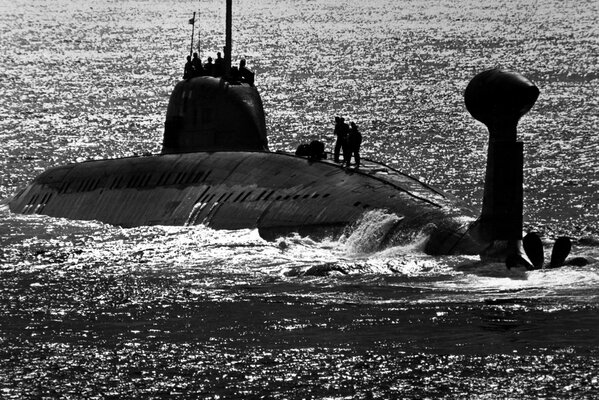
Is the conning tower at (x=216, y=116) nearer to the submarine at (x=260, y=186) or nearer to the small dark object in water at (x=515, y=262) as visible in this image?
the submarine at (x=260, y=186)

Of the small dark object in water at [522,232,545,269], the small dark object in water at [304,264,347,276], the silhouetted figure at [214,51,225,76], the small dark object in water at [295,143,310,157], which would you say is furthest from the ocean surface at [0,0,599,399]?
the silhouetted figure at [214,51,225,76]

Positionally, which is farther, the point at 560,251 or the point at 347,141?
the point at 347,141

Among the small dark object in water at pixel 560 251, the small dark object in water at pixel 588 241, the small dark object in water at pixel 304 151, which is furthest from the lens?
the small dark object in water at pixel 304 151

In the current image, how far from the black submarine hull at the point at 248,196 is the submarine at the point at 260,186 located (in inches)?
1.8

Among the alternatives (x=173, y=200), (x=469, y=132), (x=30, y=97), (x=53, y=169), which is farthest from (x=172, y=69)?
(x=173, y=200)

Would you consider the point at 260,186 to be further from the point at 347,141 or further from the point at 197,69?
the point at 197,69

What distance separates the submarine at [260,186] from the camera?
1512 inches

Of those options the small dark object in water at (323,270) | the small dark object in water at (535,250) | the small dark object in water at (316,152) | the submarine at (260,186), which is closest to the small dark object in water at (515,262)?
the submarine at (260,186)

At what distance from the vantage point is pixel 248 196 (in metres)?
47.2

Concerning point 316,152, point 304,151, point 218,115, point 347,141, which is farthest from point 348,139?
point 218,115

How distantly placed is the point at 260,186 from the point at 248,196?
0.50m

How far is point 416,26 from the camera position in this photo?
7761 inches

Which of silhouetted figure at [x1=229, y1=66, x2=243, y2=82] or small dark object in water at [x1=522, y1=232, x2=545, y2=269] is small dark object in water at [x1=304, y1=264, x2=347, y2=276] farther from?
silhouetted figure at [x1=229, y1=66, x2=243, y2=82]

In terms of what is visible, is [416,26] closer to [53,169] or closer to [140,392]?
[53,169]
